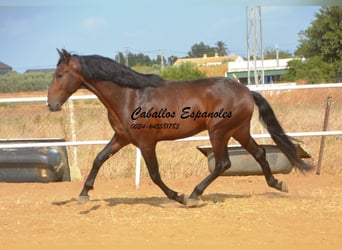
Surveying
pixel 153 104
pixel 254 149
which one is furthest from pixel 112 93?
pixel 254 149

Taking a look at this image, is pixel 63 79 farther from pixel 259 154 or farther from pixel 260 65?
pixel 260 65

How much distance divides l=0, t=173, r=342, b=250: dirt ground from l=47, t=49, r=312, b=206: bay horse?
45 cm

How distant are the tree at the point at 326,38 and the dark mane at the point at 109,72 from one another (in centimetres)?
2366

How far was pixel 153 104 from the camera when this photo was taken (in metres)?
5.80

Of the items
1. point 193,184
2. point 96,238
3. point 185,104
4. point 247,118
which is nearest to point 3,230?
point 96,238

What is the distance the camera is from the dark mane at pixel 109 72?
19.1ft

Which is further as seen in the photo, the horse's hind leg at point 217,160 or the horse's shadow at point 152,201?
the horse's shadow at point 152,201

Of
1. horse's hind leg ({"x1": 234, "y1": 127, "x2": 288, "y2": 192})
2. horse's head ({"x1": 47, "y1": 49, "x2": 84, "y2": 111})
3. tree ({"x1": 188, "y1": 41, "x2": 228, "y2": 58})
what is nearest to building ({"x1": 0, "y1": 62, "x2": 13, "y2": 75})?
horse's head ({"x1": 47, "y1": 49, "x2": 84, "y2": 111})

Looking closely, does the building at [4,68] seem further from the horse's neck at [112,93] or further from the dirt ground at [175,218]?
the horse's neck at [112,93]

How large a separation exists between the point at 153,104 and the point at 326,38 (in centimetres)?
2650

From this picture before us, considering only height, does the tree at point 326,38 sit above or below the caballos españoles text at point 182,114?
above

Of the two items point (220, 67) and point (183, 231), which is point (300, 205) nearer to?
point (183, 231)

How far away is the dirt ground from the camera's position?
4258 mm

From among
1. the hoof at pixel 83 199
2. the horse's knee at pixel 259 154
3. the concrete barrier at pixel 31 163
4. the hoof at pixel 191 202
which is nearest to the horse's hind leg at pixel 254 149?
the horse's knee at pixel 259 154
